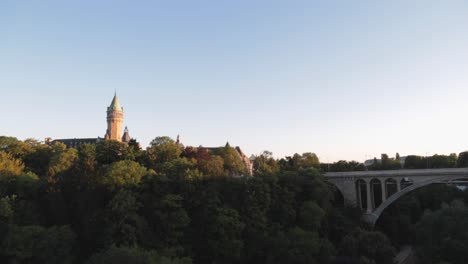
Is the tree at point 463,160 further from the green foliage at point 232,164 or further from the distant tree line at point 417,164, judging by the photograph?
the green foliage at point 232,164

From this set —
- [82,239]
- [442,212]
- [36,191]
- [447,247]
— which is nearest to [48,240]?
[82,239]

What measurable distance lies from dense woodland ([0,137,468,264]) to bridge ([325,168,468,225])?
4.78 m

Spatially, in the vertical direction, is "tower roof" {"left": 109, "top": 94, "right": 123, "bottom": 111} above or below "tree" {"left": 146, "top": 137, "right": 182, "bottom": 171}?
above

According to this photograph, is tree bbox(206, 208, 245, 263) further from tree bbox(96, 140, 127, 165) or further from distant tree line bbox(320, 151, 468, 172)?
distant tree line bbox(320, 151, 468, 172)

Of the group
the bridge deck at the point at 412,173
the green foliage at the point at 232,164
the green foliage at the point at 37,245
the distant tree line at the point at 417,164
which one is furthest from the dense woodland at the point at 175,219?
the distant tree line at the point at 417,164

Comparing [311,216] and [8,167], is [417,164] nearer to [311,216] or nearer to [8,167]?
[311,216]

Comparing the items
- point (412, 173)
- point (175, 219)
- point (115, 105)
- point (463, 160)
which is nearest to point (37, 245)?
point (175, 219)

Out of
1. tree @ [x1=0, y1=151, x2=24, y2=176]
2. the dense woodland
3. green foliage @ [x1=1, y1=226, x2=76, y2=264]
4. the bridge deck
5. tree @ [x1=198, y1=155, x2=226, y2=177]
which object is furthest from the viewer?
the bridge deck

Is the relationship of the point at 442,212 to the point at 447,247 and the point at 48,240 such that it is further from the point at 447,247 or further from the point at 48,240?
the point at 48,240

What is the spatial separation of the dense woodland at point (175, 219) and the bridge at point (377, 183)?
188 inches

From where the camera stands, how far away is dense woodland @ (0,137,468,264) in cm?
2514

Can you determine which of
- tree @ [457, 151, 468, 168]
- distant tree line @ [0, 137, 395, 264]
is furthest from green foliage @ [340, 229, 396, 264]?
tree @ [457, 151, 468, 168]

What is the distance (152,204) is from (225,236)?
646cm

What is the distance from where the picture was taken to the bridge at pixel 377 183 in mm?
34594
